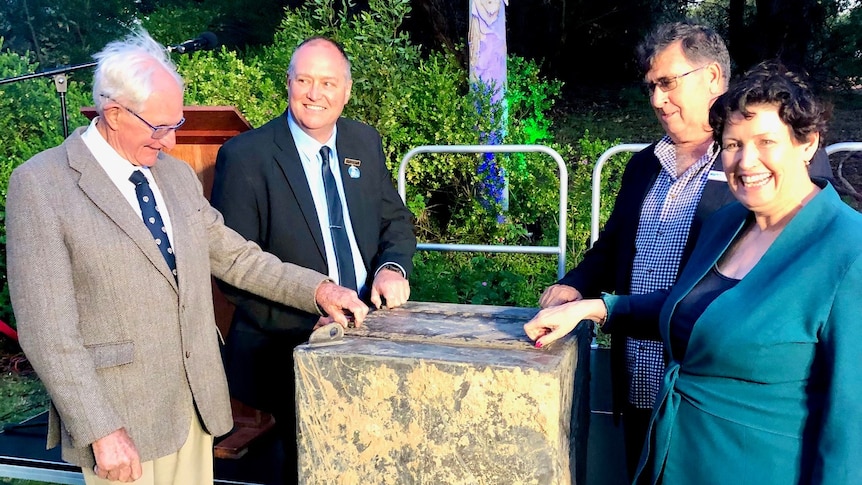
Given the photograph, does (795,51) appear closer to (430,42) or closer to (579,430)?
(430,42)

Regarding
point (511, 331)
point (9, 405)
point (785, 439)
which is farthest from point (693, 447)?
point (9, 405)

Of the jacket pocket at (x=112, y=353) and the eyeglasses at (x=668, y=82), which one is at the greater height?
the eyeglasses at (x=668, y=82)

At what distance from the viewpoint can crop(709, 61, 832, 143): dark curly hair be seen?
1.59m

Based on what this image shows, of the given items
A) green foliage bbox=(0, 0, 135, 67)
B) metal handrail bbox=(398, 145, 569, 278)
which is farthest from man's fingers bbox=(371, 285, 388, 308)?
green foliage bbox=(0, 0, 135, 67)

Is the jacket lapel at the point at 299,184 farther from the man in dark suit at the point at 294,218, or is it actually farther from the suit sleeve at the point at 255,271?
the suit sleeve at the point at 255,271

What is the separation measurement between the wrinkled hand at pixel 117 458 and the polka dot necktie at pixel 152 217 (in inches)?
16.8

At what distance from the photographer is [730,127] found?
168 centimetres

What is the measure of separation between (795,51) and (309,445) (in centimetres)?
1182

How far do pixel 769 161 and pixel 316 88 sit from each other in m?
1.45

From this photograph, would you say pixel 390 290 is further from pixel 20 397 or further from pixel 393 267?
pixel 20 397

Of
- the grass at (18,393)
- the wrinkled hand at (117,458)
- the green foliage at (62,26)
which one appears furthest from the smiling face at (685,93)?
the green foliage at (62,26)

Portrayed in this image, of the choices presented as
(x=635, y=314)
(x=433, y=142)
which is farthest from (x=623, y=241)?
(x=433, y=142)

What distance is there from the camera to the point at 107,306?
187 cm

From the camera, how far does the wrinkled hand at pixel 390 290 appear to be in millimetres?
2365
